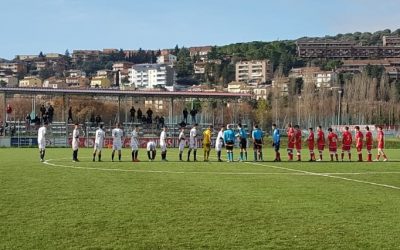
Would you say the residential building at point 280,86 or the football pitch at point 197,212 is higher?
the residential building at point 280,86

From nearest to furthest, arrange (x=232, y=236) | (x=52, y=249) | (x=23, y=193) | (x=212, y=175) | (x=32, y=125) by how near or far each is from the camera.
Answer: (x=52, y=249) < (x=232, y=236) < (x=23, y=193) < (x=212, y=175) < (x=32, y=125)

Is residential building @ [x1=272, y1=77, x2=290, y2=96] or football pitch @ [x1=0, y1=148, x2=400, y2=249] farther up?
residential building @ [x1=272, y1=77, x2=290, y2=96]

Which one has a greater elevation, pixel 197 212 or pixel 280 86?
pixel 280 86

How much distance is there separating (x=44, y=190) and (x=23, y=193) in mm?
966

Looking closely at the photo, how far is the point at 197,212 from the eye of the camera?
13781mm

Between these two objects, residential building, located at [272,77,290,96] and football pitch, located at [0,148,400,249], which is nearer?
football pitch, located at [0,148,400,249]

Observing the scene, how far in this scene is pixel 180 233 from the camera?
448 inches

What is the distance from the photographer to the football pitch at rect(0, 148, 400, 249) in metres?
10.8

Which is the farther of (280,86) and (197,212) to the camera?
(280,86)

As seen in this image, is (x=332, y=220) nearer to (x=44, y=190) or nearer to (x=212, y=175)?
(x=44, y=190)

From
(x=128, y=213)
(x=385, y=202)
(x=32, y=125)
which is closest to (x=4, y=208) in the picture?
(x=128, y=213)

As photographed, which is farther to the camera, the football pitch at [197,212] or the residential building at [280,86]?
the residential building at [280,86]

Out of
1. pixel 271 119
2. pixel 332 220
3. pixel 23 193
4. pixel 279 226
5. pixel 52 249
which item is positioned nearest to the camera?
pixel 52 249

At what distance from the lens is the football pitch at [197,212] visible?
1077 cm
